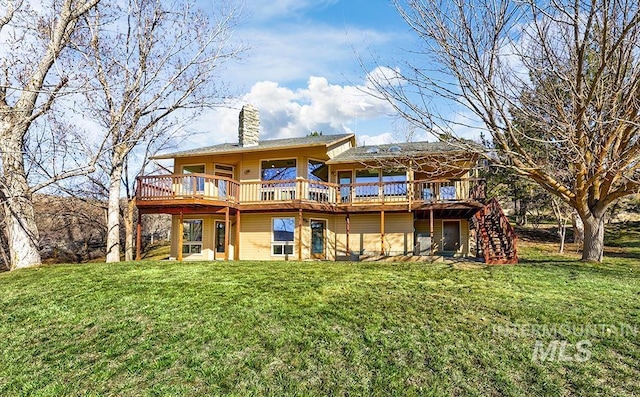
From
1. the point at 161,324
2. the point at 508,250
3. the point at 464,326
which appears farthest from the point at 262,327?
the point at 508,250

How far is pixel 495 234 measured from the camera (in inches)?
604

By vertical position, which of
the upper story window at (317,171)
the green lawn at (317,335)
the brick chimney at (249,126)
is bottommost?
the green lawn at (317,335)

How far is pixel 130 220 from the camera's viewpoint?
58.5 feet

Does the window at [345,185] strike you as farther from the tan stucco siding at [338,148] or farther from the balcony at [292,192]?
the tan stucco siding at [338,148]

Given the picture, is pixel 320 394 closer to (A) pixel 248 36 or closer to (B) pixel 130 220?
(A) pixel 248 36

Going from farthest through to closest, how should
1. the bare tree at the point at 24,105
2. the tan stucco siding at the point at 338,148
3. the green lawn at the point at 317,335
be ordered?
the tan stucco siding at the point at 338,148, the bare tree at the point at 24,105, the green lawn at the point at 317,335

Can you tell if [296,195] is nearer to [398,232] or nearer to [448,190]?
[398,232]

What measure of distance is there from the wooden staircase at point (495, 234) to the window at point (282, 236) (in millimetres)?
7006

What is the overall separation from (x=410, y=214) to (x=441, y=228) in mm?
1867

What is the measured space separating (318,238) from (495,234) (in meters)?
6.99

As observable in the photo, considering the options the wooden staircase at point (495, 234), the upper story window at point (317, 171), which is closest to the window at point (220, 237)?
the upper story window at point (317, 171)

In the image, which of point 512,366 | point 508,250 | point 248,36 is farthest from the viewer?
point 248,36

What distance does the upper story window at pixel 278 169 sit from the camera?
1609 cm

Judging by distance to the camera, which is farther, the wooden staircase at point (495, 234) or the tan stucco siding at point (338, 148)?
the tan stucco siding at point (338, 148)
